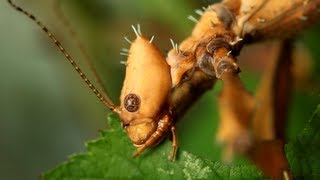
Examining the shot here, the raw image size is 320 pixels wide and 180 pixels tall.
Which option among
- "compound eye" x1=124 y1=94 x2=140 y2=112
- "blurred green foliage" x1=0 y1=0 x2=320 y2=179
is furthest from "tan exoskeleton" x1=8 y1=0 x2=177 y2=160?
"blurred green foliage" x1=0 y1=0 x2=320 y2=179

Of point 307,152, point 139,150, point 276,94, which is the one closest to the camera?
point 307,152

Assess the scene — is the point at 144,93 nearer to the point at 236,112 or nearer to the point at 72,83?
the point at 236,112

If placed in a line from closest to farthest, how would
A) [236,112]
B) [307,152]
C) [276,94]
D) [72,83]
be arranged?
[236,112], [307,152], [276,94], [72,83]

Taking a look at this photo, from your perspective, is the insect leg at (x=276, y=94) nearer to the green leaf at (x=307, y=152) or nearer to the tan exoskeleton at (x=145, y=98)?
the tan exoskeleton at (x=145, y=98)

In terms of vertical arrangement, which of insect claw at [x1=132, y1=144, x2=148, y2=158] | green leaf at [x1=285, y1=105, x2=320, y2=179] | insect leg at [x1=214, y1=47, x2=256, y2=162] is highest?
insect claw at [x1=132, y1=144, x2=148, y2=158]

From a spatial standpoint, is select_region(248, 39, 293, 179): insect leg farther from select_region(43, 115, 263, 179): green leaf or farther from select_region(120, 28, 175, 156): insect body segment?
select_region(43, 115, 263, 179): green leaf

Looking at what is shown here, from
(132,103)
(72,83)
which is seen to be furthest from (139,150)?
(72,83)

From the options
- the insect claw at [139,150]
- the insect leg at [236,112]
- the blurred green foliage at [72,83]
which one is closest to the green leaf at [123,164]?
the insect claw at [139,150]

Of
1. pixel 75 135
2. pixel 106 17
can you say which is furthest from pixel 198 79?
pixel 75 135
